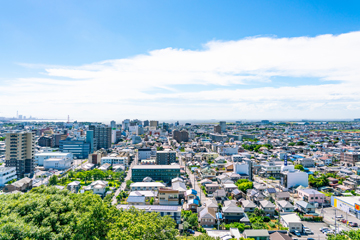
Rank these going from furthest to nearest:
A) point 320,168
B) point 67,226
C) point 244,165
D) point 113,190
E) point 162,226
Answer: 1. point 320,168
2. point 244,165
3. point 113,190
4. point 162,226
5. point 67,226

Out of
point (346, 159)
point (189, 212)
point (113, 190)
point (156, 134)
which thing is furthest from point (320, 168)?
point (156, 134)

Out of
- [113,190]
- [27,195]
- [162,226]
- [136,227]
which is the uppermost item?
[27,195]

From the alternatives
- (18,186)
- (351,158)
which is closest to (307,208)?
(351,158)

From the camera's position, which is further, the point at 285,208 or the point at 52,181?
the point at 52,181

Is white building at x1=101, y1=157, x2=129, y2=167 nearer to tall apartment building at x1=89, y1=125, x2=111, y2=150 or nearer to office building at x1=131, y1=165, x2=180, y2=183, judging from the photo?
office building at x1=131, y1=165, x2=180, y2=183

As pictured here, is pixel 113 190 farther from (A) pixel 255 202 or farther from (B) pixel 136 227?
(B) pixel 136 227

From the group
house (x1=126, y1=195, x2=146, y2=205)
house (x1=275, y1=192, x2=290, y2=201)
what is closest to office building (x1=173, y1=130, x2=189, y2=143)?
house (x1=275, y1=192, x2=290, y2=201)

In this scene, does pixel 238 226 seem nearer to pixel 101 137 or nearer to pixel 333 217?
pixel 333 217
